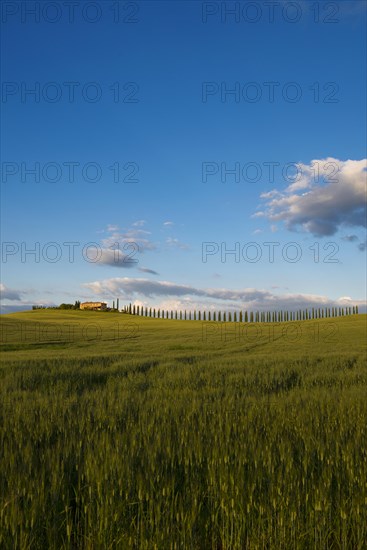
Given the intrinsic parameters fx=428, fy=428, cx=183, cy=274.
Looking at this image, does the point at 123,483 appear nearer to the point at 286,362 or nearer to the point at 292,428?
the point at 292,428

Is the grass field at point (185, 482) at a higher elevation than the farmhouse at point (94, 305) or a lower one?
lower

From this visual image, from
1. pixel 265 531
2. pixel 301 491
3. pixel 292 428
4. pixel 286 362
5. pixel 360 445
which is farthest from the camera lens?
pixel 286 362

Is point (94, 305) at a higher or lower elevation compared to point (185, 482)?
higher

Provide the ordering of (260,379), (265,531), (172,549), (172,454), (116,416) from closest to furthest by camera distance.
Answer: (172,549) → (265,531) → (172,454) → (116,416) → (260,379)

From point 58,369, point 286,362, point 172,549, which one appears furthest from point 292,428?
point 286,362

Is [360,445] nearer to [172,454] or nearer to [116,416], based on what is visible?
[172,454]

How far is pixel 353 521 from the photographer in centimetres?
331

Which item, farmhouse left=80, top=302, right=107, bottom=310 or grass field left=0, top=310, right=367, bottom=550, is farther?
farmhouse left=80, top=302, right=107, bottom=310

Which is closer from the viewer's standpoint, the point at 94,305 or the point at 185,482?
the point at 185,482

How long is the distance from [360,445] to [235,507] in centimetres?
230

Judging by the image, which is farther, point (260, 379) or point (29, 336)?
point (29, 336)

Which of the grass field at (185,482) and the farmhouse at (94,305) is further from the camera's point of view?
the farmhouse at (94,305)

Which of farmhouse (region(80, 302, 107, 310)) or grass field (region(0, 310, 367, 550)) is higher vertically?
farmhouse (region(80, 302, 107, 310))

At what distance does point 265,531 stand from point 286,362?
1364 cm
